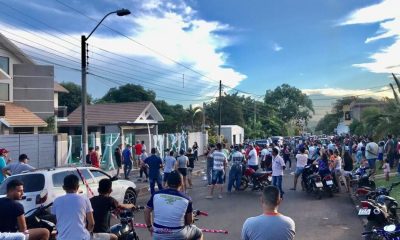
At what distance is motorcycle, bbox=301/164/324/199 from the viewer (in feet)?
47.9

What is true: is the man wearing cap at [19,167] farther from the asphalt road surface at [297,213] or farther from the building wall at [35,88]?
the building wall at [35,88]

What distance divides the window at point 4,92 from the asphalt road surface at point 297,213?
20065mm

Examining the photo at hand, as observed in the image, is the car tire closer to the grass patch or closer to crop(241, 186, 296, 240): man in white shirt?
the grass patch

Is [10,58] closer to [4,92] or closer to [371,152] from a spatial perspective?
[4,92]

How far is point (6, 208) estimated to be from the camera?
19.2 ft

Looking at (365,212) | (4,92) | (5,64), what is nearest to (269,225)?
(365,212)

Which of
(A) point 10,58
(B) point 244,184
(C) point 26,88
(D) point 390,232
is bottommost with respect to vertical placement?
(B) point 244,184

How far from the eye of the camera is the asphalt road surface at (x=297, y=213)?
9.57 metres

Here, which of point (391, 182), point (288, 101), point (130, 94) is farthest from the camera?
Answer: point (288, 101)

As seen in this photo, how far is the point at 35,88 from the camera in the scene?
1410 inches

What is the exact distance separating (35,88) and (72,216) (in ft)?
108

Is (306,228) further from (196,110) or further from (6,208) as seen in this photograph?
(196,110)

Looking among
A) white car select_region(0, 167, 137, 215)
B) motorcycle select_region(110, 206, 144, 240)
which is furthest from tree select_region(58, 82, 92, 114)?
motorcycle select_region(110, 206, 144, 240)

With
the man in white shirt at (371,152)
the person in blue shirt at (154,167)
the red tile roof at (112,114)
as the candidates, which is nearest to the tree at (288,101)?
the red tile roof at (112,114)
